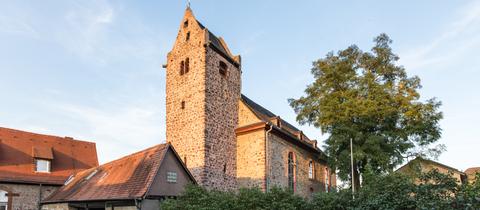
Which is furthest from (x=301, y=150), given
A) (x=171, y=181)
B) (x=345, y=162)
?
(x=171, y=181)

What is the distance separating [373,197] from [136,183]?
8.41 meters

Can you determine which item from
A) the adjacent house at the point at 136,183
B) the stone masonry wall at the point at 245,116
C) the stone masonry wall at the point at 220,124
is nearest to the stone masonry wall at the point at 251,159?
the stone masonry wall at the point at 220,124

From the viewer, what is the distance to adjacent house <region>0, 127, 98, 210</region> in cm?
2044

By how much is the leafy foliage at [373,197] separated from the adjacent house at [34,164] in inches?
462

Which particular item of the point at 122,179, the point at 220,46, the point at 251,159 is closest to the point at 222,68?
the point at 220,46

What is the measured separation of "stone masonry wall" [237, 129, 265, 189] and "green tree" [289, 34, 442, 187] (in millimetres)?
3224

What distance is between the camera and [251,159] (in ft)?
70.2

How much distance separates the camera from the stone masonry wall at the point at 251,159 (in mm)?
20844

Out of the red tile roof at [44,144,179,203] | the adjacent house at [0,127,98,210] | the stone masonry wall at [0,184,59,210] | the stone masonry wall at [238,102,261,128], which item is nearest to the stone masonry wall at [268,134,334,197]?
the stone masonry wall at [238,102,261,128]

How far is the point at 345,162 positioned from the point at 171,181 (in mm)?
10650

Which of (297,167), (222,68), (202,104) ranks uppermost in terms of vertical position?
(222,68)

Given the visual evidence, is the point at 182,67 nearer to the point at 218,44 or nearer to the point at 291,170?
the point at 218,44

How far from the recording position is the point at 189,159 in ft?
66.6

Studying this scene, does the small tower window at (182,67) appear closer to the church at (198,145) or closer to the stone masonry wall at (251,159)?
the church at (198,145)
